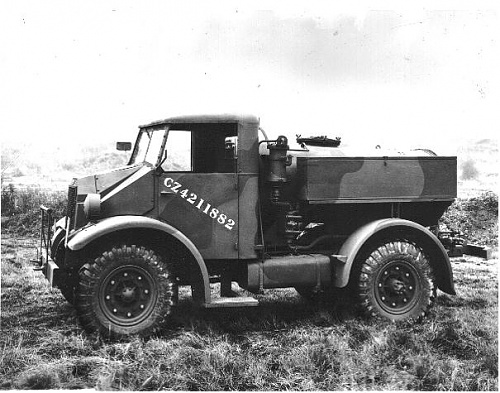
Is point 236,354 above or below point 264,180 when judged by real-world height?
below

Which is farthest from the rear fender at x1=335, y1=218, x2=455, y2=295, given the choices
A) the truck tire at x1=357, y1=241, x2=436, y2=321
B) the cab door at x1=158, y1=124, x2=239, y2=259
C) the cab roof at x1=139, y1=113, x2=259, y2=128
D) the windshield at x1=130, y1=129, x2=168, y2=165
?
the windshield at x1=130, y1=129, x2=168, y2=165

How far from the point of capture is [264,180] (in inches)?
283

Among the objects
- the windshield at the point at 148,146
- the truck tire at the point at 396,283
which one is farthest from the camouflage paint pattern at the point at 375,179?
the windshield at the point at 148,146

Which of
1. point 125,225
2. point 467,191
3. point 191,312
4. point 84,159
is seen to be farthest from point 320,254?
point 84,159

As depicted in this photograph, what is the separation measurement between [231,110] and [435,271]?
3.02 metres

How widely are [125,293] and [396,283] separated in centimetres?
302

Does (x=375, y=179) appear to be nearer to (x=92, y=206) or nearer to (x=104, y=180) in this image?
(x=104, y=180)

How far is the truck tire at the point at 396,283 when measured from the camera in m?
7.04

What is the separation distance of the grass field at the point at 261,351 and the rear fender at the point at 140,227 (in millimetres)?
396

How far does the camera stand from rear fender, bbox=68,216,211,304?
6.09 metres

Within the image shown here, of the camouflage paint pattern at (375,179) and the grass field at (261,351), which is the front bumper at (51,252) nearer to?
the grass field at (261,351)

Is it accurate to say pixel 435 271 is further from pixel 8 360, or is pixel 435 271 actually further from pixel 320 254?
pixel 8 360

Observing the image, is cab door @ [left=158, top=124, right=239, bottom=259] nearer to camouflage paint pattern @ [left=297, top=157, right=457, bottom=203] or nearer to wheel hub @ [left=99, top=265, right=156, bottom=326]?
wheel hub @ [left=99, top=265, right=156, bottom=326]

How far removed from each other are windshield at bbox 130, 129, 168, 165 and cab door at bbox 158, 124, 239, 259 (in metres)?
0.13
